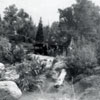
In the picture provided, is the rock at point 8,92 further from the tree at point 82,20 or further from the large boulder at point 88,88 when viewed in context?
the tree at point 82,20

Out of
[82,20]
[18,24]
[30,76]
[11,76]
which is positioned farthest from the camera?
[18,24]

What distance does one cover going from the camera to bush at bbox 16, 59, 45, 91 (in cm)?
1234

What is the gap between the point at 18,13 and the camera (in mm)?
48125

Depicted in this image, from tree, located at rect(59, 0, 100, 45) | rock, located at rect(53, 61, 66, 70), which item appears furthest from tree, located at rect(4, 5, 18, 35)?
rock, located at rect(53, 61, 66, 70)

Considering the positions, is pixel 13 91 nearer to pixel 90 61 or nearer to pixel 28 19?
pixel 90 61

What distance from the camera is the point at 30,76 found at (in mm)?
12883

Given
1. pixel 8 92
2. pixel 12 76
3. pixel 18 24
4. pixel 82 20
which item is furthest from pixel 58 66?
pixel 18 24

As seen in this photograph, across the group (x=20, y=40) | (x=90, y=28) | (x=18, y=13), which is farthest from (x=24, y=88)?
(x=18, y=13)

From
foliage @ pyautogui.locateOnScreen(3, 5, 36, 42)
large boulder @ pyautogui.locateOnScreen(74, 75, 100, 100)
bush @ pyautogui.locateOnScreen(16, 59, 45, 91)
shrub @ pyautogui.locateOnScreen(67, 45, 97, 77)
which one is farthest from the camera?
foliage @ pyautogui.locateOnScreen(3, 5, 36, 42)

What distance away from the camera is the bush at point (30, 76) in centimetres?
1234

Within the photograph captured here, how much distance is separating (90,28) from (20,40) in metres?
16.9

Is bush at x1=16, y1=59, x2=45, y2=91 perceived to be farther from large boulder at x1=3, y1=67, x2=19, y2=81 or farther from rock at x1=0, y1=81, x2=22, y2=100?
rock at x1=0, y1=81, x2=22, y2=100

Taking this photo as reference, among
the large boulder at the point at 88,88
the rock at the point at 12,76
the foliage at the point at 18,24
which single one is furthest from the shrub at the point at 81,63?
the foliage at the point at 18,24

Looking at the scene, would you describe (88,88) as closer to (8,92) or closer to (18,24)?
(8,92)
